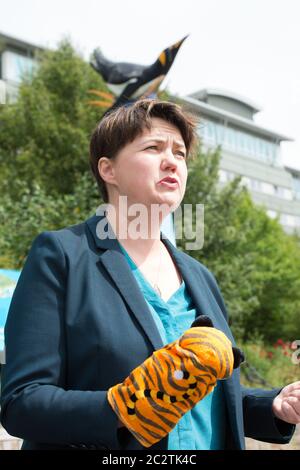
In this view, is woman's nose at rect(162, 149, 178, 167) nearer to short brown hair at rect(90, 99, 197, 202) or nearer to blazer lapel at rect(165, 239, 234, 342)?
short brown hair at rect(90, 99, 197, 202)

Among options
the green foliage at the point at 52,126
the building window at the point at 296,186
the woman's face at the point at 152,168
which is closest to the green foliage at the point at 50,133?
the green foliage at the point at 52,126

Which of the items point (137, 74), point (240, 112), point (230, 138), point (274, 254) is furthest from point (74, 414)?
point (240, 112)

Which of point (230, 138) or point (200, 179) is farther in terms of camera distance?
point (230, 138)

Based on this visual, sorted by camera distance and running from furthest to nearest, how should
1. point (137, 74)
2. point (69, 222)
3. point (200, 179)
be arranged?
point (200, 179)
point (69, 222)
point (137, 74)

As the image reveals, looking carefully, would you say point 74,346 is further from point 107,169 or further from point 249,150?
point 249,150

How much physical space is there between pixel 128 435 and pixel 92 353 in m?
0.21

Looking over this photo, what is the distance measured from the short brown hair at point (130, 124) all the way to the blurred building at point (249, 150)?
42889 mm

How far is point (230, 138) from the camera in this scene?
163 feet

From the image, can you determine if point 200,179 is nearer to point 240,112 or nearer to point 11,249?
point 11,249

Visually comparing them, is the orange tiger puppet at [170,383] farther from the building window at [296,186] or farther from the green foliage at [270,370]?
the building window at [296,186]

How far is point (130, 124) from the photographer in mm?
1807

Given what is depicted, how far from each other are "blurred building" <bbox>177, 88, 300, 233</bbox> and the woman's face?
4298 cm

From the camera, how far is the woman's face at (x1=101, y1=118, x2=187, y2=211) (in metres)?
1.75

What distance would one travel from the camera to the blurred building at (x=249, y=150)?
155 ft
